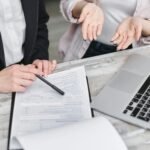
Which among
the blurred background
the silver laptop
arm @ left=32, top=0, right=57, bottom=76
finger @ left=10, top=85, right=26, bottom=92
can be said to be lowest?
the blurred background

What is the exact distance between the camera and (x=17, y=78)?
0.82m

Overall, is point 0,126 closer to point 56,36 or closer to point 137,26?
point 137,26

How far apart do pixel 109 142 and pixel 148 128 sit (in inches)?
4.3

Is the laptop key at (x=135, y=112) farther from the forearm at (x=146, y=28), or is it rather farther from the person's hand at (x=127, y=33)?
the forearm at (x=146, y=28)

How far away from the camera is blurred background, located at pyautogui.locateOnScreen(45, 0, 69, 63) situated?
6.92 feet

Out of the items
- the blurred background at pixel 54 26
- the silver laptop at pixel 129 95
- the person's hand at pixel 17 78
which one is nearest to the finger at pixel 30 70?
the person's hand at pixel 17 78

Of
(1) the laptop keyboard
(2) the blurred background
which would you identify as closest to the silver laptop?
(1) the laptop keyboard

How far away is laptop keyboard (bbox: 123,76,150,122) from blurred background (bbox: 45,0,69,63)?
128 centimetres

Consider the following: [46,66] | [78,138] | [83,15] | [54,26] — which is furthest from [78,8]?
[54,26]

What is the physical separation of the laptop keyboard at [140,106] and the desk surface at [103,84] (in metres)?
0.02

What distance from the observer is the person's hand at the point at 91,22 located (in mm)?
930

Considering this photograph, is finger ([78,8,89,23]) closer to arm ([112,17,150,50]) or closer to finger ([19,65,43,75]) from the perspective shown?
arm ([112,17,150,50])

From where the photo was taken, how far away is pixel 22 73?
827mm

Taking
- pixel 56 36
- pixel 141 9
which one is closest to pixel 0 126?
pixel 141 9
